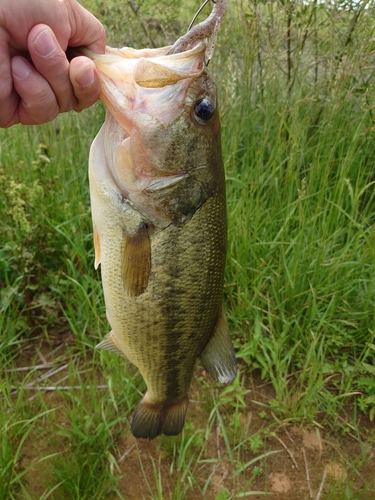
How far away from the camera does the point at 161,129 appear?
121 cm

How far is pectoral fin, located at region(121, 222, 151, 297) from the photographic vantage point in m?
1.24

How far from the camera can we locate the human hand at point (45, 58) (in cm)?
111

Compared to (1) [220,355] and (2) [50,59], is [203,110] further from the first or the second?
(1) [220,355]

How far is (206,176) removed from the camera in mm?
1278

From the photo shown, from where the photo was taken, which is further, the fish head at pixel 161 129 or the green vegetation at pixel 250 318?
the green vegetation at pixel 250 318

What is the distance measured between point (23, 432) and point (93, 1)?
11.1ft

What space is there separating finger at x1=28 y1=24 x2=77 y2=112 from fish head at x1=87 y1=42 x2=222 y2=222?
0.10m

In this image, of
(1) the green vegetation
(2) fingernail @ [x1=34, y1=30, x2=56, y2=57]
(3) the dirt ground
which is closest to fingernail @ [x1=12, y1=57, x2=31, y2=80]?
(2) fingernail @ [x1=34, y1=30, x2=56, y2=57]

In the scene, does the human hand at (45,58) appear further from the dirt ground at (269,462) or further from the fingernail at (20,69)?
the dirt ground at (269,462)

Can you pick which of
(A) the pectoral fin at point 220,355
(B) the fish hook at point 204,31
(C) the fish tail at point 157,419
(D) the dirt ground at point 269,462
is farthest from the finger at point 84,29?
(D) the dirt ground at point 269,462

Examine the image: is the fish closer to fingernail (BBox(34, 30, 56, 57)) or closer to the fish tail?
fingernail (BBox(34, 30, 56, 57))

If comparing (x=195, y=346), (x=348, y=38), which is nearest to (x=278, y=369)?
(x=195, y=346)

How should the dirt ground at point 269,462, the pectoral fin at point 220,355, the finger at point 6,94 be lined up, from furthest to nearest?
the dirt ground at point 269,462, the pectoral fin at point 220,355, the finger at point 6,94

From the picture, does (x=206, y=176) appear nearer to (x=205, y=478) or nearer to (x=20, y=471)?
(x=205, y=478)
